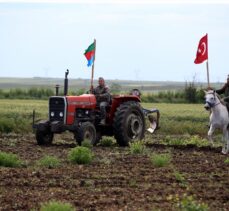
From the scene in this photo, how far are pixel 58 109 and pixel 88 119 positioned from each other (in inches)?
35.3

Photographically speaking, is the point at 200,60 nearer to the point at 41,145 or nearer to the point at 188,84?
the point at 41,145

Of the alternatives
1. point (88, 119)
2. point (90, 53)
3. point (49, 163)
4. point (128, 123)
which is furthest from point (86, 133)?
point (49, 163)

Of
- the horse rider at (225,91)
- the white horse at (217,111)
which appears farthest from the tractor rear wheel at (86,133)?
the horse rider at (225,91)

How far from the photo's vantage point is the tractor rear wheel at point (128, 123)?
2186cm

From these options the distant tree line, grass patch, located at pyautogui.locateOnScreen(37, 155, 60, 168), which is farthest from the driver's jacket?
the distant tree line

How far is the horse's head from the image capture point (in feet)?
66.9

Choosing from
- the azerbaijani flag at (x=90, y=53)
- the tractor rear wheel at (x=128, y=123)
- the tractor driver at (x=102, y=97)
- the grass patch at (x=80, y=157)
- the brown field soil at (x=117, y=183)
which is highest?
the azerbaijani flag at (x=90, y=53)

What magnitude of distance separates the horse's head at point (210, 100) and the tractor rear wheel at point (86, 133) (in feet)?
10.5

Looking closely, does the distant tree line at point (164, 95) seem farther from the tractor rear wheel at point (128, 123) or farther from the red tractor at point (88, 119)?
the red tractor at point (88, 119)

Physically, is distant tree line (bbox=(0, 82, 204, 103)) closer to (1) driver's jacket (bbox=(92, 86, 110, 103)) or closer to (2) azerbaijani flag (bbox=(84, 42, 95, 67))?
(2) azerbaijani flag (bbox=(84, 42, 95, 67))

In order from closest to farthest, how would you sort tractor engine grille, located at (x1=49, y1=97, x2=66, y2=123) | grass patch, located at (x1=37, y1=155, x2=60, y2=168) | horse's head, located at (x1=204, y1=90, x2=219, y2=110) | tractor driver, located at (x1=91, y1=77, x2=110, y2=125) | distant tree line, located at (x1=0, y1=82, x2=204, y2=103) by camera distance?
1. grass patch, located at (x1=37, y1=155, x2=60, y2=168)
2. horse's head, located at (x1=204, y1=90, x2=219, y2=110)
3. tractor engine grille, located at (x1=49, y1=97, x2=66, y2=123)
4. tractor driver, located at (x1=91, y1=77, x2=110, y2=125)
5. distant tree line, located at (x1=0, y1=82, x2=204, y2=103)

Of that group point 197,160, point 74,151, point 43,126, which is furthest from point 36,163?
point 43,126

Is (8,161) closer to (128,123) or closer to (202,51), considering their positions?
(128,123)

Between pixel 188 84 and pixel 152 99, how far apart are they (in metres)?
4.42
